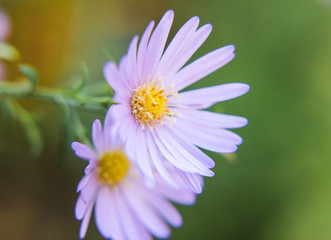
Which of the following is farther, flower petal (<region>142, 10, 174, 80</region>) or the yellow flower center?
the yellow flower center

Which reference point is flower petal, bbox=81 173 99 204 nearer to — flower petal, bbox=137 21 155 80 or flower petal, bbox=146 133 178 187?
flower petal, bbox=146 133 178 187

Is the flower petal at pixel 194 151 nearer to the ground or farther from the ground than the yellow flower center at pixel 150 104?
nearer to the ground

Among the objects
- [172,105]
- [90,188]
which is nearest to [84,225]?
[90,188]

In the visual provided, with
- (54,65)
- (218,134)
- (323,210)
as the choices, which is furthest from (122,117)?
(323,210)

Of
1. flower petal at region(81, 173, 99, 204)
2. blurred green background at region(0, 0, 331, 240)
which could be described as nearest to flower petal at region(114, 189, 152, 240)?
flower petal at region(81, 173, 99, 204)

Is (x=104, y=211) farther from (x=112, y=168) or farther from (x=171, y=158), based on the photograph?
(x=171, y=158)

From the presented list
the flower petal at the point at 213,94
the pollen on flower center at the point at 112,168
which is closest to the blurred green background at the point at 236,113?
the pollen on flower center at the point at 112,168

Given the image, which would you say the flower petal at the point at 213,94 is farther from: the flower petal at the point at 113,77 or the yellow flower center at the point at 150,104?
the flower petal at the point at 113,77

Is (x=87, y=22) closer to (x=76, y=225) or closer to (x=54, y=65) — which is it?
(x=54, y=65)
